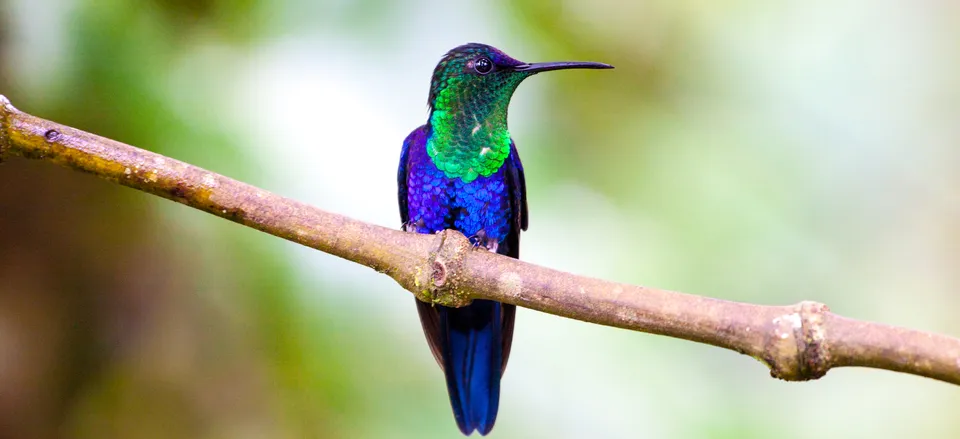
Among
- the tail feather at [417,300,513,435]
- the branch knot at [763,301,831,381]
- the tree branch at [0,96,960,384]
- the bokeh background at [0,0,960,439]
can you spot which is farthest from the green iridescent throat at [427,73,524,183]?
the branch knot at [763,301,831,381]

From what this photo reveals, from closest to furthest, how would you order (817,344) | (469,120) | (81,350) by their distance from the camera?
(817,344)
(469,120)
(81,350)

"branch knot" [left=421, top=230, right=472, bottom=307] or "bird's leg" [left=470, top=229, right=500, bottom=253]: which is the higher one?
"bird's leg" [left=470, top=229, right=500, bottom=253]

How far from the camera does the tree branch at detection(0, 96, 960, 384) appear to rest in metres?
1.12

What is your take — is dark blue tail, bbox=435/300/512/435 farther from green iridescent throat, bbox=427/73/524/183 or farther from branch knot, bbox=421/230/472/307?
branch knot, bbox=421/230/472/307

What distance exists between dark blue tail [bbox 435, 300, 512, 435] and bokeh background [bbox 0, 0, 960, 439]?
48 centimetres

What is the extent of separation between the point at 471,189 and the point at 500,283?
687 mm

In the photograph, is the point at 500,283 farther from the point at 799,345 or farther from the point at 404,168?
the point at 404,168

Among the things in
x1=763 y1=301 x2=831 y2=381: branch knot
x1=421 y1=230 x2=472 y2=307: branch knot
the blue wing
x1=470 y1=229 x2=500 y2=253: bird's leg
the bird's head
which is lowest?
x1=763 y1=301 x2=831 y2=381: branch knot

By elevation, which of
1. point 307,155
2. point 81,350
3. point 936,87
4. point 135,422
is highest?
point 936,87

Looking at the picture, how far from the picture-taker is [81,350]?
7.88ft

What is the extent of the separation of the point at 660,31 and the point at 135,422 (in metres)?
2.41

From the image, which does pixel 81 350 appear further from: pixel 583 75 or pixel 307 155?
pixel 583 75

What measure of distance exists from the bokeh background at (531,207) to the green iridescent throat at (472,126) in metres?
0.75

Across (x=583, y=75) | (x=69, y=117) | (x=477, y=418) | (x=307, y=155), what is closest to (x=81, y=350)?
(x=69, y=117)
